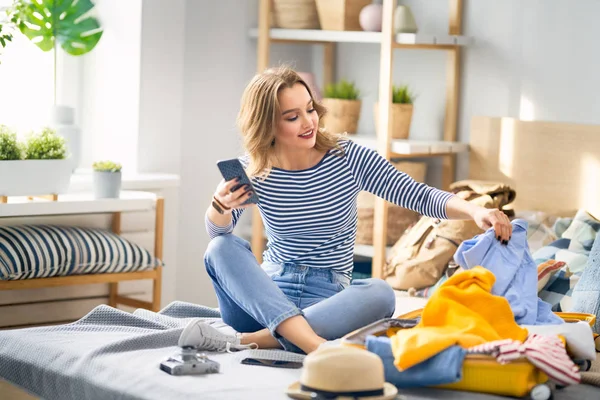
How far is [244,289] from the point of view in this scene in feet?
7.20

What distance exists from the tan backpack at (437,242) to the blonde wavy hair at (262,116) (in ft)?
2.89

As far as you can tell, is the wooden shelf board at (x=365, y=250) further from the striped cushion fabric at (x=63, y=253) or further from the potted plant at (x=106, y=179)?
the potted plant at (x=106, y=179)

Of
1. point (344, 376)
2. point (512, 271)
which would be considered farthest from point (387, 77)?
point (344, 376)

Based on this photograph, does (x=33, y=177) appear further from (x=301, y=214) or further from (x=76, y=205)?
(x=301, y=214)

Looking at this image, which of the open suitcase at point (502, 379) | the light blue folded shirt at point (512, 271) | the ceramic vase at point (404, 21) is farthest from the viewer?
the ceramic vase at point (404, 21)

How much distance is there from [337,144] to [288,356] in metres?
0.61

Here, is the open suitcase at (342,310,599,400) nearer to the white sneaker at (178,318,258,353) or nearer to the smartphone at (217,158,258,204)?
the white sneaker at (178,318,258,353)

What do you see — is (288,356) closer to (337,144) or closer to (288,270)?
(288,270)

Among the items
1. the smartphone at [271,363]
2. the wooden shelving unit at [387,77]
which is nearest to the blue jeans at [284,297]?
the smartphone at [271,363]

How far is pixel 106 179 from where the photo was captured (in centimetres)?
315

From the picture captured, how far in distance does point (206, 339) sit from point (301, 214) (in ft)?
1.48

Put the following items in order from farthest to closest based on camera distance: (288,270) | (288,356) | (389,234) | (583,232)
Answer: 1. (389,234)
2. (583,232)
3. (288,270)
4. (288,356)

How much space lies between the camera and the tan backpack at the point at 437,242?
3096 millimetres

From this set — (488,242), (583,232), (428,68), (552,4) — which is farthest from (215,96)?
(488,242)
